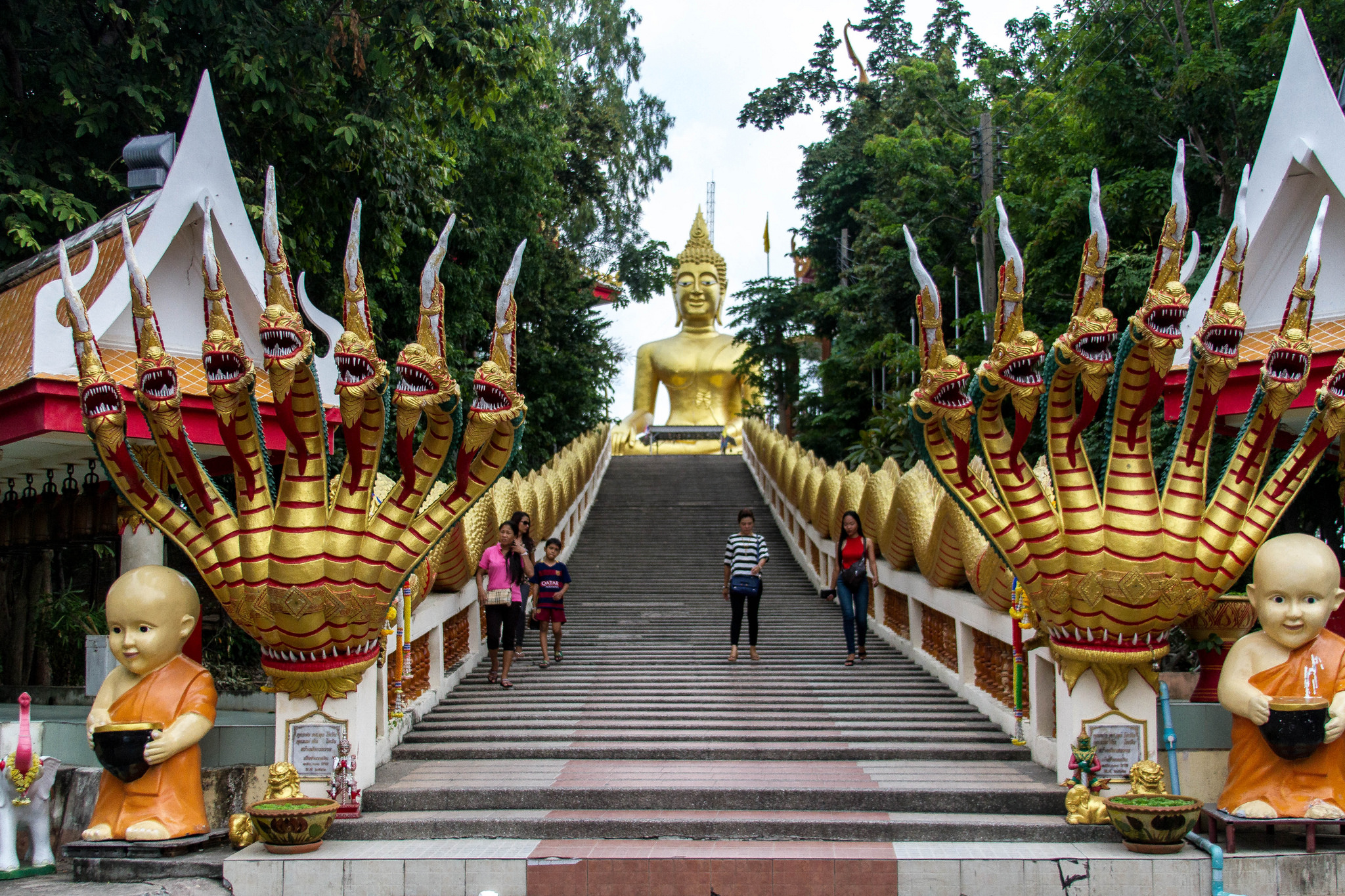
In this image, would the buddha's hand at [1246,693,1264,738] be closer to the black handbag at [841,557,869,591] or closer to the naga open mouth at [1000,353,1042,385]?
the naga open mouth at [1000,353,1042,385]

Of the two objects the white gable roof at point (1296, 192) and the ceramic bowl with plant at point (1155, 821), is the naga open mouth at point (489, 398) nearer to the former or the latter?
the ceramic bowl with plant at point (1155, 821)

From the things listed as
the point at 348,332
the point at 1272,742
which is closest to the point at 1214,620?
the point at 1272,742

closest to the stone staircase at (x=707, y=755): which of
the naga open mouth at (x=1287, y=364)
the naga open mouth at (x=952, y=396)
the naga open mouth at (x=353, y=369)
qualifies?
the naga open mouth at (x=952, y=396)

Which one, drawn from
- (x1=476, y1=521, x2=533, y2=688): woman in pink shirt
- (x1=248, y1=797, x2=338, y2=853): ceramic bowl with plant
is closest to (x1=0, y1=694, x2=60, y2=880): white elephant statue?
(x1=248, y1=797, x2=338, y2=853): ceramic bowl with plant

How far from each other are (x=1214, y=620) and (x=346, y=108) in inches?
407

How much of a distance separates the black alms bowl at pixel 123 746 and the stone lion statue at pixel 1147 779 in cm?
538

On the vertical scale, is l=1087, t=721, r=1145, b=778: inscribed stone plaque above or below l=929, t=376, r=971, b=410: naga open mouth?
below

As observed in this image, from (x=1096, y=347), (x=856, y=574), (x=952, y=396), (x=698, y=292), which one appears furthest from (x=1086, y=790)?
(x=698, y=292)

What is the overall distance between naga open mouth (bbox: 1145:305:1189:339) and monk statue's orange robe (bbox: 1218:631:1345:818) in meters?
1.84

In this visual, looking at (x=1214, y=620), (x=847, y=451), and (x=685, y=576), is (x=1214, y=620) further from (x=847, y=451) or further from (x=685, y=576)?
(x=847, y=451)

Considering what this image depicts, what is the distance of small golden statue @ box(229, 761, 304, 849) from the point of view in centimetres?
677

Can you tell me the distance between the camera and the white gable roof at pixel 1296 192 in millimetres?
8766

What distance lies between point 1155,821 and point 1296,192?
17.3 ft

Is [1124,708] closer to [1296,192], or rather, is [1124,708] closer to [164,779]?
[1296,192]
